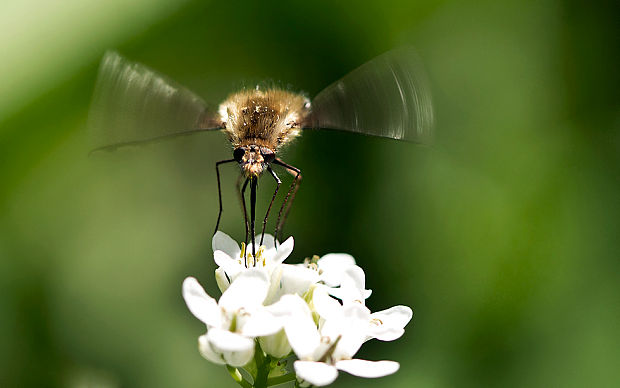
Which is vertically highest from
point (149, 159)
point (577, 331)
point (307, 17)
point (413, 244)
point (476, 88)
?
point (307, 17)

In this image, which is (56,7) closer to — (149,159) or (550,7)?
(149,159)

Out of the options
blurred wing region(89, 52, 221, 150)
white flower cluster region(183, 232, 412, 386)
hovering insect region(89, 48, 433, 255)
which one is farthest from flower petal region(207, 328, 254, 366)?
blurred wing region(89, 52, 221, 150)

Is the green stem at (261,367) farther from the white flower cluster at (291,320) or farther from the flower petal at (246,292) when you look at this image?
the flower petal at (246,292)

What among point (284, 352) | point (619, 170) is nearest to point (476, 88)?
point (619, 170)

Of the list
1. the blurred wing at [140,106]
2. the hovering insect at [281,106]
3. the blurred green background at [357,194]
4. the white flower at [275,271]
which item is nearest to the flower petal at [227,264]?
the white flower at [275,271]

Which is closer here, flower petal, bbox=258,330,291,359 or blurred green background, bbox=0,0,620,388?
flower petal, bbox=258,330,291,359

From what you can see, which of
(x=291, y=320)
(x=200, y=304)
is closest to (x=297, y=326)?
(x=291, y=320)

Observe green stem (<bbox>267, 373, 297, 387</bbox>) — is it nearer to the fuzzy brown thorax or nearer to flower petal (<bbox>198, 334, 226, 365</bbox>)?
flower petal (<bbox>198, 334, 226, 365</bbox>)
